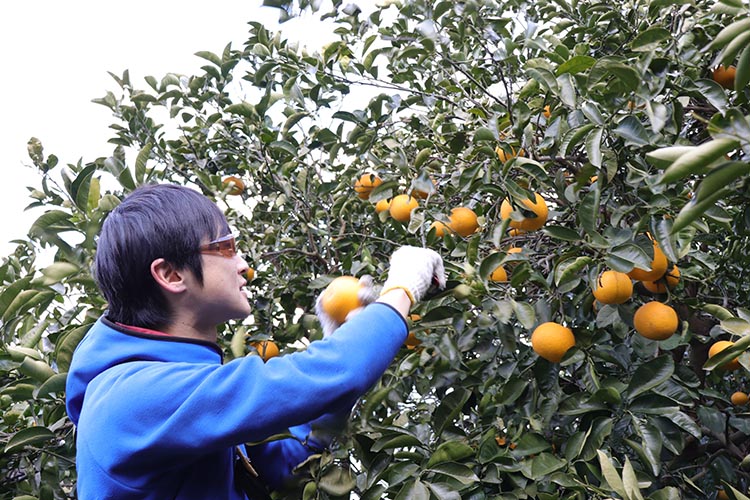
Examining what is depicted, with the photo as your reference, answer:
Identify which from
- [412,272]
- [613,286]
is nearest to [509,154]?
[613,286]

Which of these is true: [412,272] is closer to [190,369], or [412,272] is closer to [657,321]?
[190,369]

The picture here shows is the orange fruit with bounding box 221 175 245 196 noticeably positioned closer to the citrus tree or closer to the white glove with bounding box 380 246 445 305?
the citrus tree

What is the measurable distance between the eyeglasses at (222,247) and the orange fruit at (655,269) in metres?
0.88

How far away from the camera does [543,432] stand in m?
1.77

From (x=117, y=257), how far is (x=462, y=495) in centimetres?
79

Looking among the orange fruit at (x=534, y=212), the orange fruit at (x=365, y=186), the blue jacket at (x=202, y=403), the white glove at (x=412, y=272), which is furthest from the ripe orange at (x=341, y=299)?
the orange fruit at (x=365, y=186)

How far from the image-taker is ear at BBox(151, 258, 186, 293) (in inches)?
51.6

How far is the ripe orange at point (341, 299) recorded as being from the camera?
1430 millimetres

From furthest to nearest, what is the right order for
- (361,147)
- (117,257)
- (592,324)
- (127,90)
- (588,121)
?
1. (127,90)
2. (592,324)
3. (361,147)
4. (588,121)
5. (117,257)

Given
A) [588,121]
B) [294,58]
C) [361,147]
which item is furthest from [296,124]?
[588,121]

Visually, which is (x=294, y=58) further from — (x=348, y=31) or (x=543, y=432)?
(x=543, y=432)

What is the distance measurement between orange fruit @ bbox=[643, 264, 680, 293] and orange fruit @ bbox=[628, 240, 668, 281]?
116mm

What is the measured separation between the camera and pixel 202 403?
42.5 inches

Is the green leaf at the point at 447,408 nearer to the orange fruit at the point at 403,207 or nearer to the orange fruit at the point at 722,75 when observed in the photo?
the orange fruit at the point at 403,207
